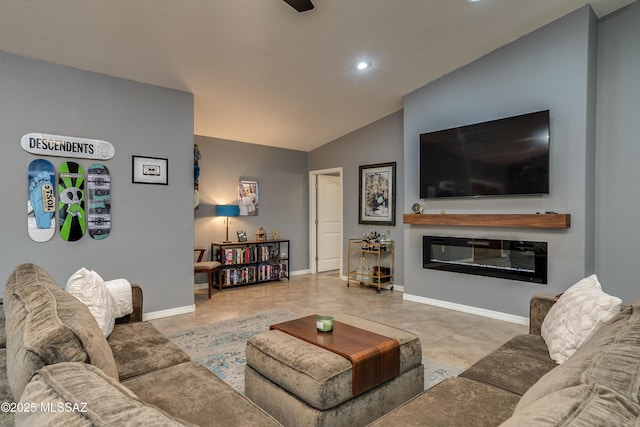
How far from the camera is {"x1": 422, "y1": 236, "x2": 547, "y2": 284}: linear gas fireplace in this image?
12.4ft

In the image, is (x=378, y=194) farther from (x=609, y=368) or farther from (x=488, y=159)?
(x=609, y=368)

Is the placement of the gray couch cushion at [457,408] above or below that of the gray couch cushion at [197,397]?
below

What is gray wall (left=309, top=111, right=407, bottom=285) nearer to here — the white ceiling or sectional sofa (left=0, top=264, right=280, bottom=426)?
the white ceiling

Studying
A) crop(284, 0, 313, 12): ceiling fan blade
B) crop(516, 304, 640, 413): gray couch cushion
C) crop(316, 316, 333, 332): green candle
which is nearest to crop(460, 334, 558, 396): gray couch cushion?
crop(516, 304, 640, 413): gray couch cushion

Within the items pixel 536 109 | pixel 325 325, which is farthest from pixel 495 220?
pixel 325 325

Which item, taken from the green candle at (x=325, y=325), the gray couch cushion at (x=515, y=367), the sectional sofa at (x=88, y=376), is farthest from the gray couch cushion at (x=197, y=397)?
the gray couch cushion at (x=515, y=367)

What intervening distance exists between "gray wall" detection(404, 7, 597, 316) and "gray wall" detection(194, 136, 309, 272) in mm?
2887

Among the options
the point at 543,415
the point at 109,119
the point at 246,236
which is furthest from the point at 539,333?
the point at 246,236

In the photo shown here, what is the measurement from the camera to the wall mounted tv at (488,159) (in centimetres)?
371

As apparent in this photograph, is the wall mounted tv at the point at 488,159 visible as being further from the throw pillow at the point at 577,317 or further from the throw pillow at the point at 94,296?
the throw pillow at the point at 94,296

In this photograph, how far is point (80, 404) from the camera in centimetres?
67

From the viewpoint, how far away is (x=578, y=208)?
3523 mm

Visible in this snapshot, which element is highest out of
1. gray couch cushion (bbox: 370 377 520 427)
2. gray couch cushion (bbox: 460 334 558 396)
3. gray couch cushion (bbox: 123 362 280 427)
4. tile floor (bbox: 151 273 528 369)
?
gray couch cushion (bbox: 123 362 280 427)

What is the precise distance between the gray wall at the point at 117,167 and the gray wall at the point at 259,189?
144 centimetres
